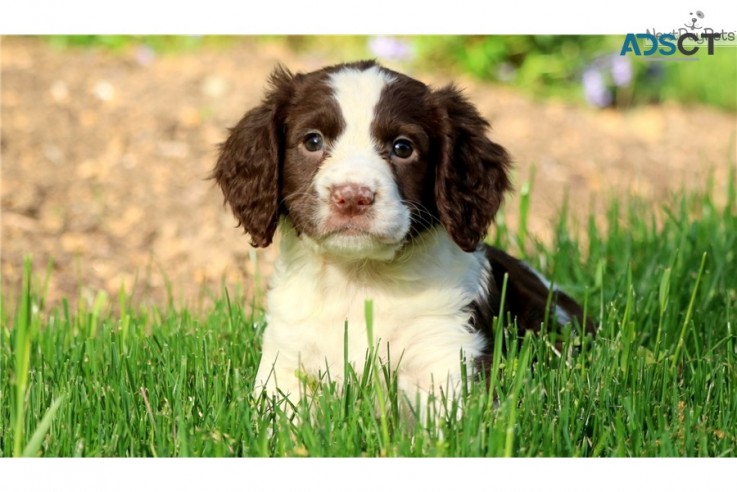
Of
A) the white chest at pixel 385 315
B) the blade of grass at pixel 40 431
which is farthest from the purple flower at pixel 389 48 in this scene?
the blade of grass at pixel 40 431

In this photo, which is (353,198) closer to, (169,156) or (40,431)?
(40,431)

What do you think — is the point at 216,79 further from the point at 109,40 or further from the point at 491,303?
the point at 491,303

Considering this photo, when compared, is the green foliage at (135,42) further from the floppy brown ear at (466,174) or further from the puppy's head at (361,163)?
the floppy brown ear at (466,174)

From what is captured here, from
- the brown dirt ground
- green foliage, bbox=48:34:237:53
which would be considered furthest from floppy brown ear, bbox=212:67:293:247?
green foliage, bbox=48:34:237:53
